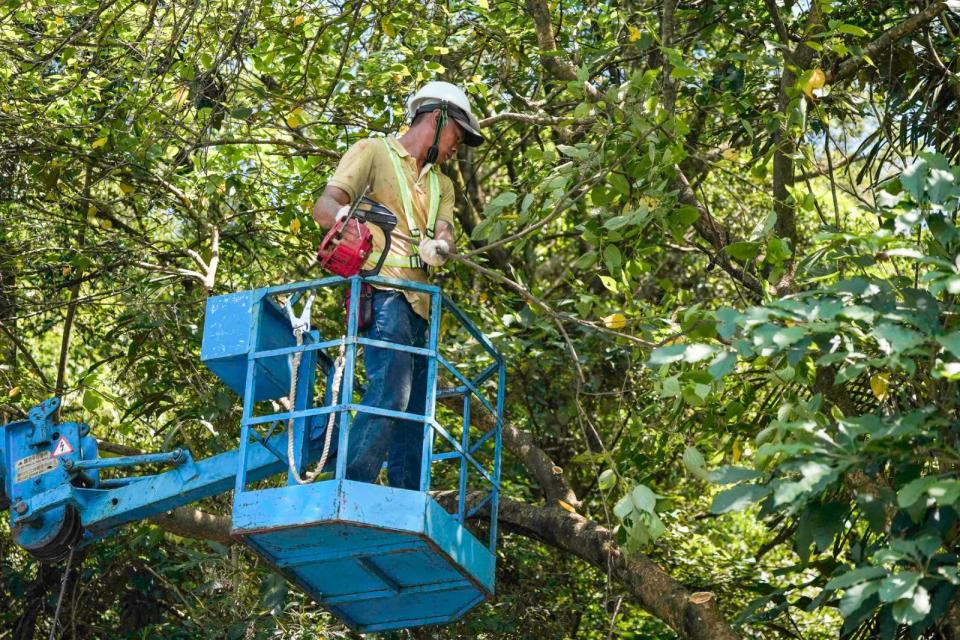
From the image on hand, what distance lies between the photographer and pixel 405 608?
5.72 metres

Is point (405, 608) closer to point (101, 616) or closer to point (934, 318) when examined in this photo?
point (934, 318)

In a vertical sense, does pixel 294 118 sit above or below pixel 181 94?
above

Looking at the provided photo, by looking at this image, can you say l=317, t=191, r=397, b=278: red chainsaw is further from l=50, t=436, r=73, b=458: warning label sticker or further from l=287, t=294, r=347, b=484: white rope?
l=50, t=436, r=73, b=458: warning label sticker

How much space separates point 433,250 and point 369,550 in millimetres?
1137

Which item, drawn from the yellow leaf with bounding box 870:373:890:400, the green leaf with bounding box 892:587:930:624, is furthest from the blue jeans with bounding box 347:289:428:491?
the green leaf with bounding box 892:587:930:624

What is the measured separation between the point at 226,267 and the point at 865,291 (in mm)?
4937

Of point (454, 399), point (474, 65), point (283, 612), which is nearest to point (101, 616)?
point (283, 612)

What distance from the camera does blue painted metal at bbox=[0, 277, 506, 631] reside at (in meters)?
4.76

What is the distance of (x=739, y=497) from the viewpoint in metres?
4.10

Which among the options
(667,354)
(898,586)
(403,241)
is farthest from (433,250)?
(898,586)

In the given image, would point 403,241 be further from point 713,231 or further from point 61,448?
point 713,231

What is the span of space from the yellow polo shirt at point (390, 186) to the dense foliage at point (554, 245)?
292mm

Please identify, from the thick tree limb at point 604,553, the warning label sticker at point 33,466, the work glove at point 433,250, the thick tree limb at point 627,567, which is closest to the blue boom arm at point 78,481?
the warning label sticker at point 33,466

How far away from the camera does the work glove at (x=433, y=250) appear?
5.21 metres
